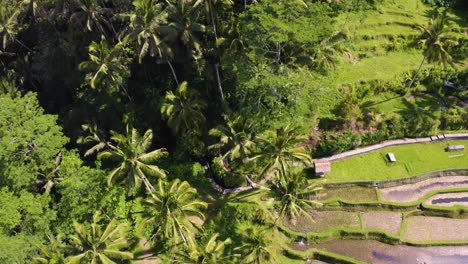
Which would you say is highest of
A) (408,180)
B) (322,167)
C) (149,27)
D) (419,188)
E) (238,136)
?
(149,27)

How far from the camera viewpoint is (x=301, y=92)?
29.8 meters

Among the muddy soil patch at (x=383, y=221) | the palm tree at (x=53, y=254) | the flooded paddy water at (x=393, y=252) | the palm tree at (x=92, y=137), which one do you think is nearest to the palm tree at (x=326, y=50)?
the muddy soil patch at (x=383, y=221)

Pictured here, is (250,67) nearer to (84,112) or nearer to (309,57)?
(309,57)

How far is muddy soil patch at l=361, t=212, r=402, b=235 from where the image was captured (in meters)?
31.8

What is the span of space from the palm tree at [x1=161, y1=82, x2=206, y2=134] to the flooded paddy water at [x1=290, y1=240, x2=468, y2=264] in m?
16.3

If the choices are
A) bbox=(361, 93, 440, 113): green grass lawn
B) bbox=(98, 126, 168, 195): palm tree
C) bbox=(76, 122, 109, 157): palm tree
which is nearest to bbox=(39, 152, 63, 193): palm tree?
bbox=(76, 122, 109, 157): palm tree

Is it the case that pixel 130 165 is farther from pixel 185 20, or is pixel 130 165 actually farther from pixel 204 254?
pixel 185 20

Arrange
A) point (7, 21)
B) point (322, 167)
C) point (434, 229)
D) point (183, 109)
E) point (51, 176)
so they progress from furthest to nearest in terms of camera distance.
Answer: point (7, 21)
point (322, 167)
point (51, 176)
point (434, 229)
point (183, 109)

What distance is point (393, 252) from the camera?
99.9 feet

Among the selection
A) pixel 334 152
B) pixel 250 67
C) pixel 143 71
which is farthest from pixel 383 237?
pixel 143 71

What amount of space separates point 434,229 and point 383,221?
16.6ft

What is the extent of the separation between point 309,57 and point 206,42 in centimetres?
1169

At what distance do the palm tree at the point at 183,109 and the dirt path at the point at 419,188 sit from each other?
2205 centimetres

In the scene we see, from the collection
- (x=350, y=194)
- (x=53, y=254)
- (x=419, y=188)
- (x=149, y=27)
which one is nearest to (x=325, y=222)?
(x=350, y=194)
